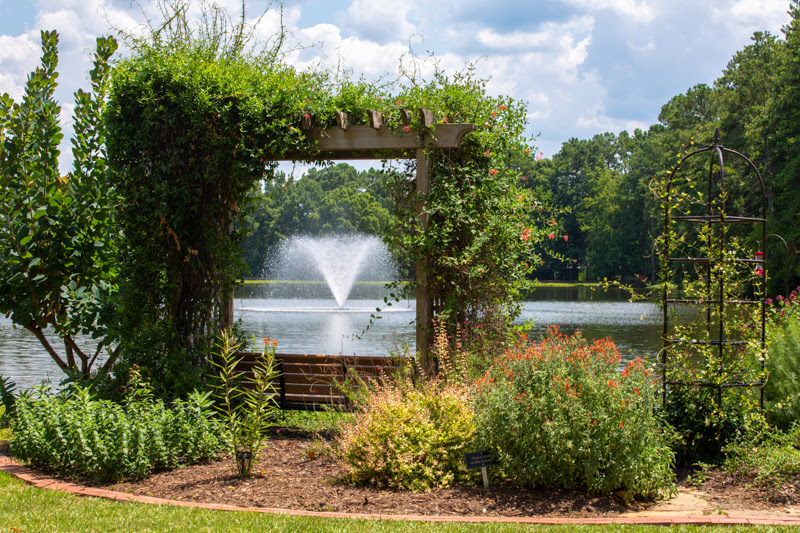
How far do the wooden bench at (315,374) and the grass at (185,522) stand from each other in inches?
87.6

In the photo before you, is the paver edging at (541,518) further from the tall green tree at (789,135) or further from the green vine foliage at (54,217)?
the tall green tree at (789,135)

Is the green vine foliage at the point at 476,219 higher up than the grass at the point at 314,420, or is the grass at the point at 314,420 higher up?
the green vine foliage at the point at 476,219

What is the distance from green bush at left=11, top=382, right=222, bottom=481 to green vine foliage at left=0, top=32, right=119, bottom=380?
1.26m

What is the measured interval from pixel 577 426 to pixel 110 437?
3.25m

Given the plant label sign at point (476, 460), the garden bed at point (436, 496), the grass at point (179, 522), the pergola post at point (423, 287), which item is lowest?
the garden bed at point (436, 496)

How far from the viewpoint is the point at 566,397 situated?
411 centimetres

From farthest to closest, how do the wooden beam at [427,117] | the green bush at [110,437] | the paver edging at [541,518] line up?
the wooden beam at [427,117] < the green bush at [110,437] < the paver edging at [541,518]

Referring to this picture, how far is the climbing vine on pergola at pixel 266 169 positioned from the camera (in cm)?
593

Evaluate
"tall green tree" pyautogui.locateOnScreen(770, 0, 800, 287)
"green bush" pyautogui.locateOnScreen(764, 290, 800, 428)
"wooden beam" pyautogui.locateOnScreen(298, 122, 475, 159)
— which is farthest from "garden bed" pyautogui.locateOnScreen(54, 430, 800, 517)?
"tall green tree" pyautogui.locateOnScreen(770, 0, 800, 287)

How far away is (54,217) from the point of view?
20.3 feet

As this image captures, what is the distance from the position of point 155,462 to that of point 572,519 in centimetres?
299

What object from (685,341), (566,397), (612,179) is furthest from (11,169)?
(612,179)

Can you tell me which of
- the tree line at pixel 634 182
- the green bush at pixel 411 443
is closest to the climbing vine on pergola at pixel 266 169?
the green bush at pixel 411 443

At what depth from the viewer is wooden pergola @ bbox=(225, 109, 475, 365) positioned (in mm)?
5902
